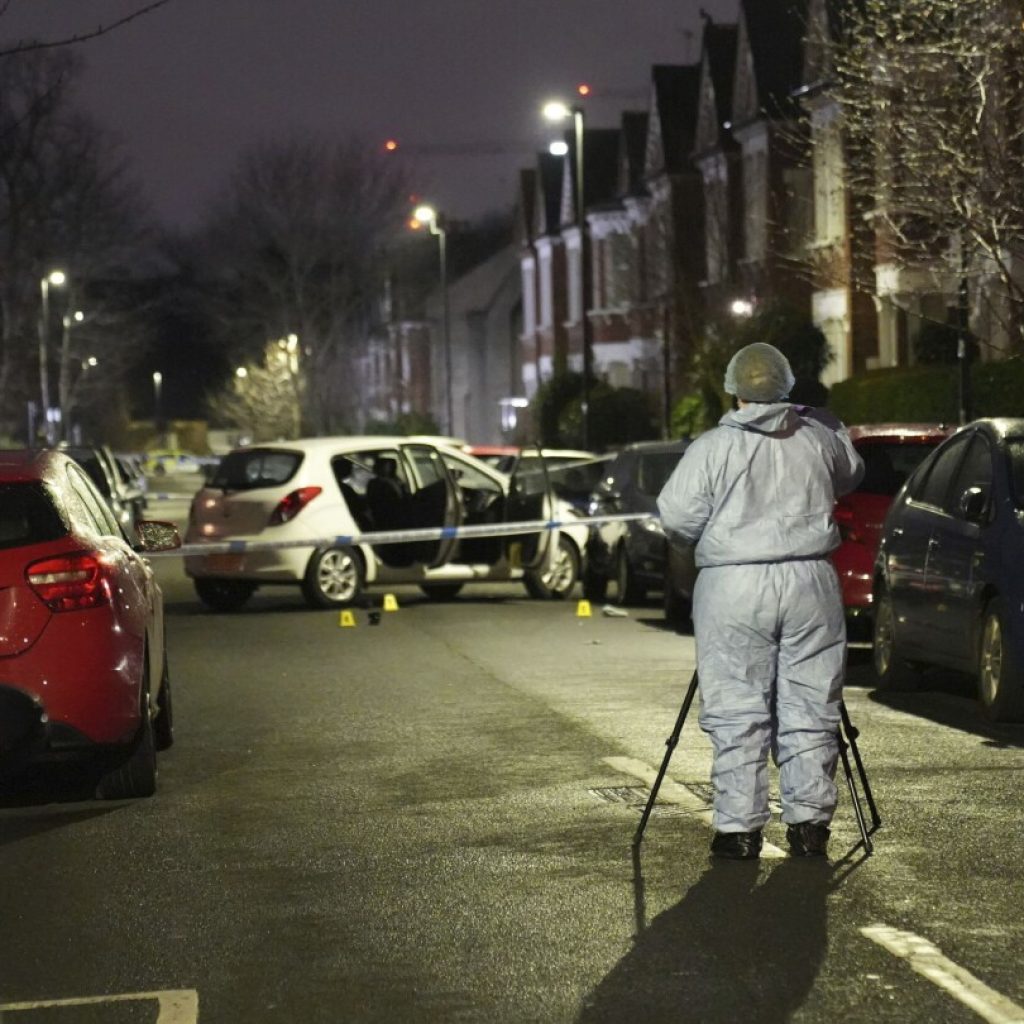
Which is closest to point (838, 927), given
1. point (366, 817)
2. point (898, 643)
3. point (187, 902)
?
point (187, 902)

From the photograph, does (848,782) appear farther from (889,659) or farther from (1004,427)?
(889,659)

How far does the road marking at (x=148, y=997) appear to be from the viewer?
19.8ft

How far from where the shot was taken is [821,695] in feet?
25.7

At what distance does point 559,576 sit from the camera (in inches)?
→ 882

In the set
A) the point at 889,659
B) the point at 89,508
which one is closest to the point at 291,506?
the point at 889,659

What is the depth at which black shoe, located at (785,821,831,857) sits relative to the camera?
786cm

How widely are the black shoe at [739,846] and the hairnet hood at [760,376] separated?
5.03 feet

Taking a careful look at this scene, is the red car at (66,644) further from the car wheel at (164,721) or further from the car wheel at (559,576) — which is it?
the car wheel at (559,576)

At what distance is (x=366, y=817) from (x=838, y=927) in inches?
109

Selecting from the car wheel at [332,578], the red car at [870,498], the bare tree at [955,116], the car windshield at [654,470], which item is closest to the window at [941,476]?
the red car at [870,498]

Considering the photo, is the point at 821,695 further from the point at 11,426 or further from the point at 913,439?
the point at 11,426

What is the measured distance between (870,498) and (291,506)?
7.15 metres

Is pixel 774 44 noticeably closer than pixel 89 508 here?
No

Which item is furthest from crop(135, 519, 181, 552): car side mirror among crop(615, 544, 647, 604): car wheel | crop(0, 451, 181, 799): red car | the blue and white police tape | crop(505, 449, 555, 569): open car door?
crop(505, 449, 555, 569): open car door
